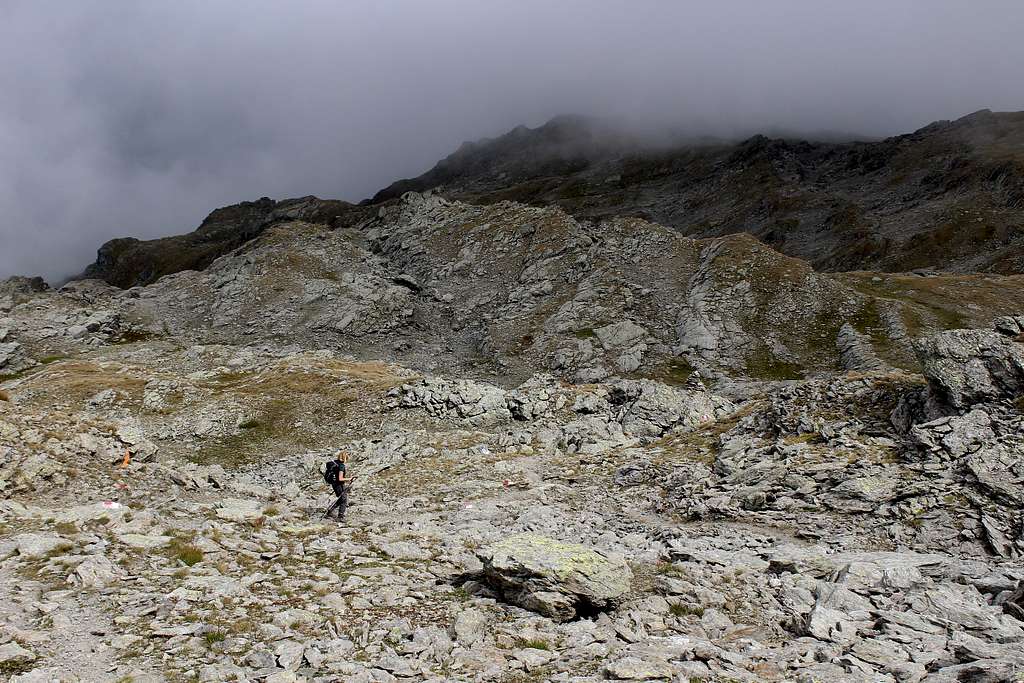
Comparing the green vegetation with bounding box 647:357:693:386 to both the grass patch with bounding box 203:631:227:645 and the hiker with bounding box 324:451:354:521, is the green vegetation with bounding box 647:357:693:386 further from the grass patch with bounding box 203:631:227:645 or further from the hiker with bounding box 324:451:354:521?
the grass patch with bounding box 203:631:227:645

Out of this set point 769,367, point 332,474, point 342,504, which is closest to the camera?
point 342,504

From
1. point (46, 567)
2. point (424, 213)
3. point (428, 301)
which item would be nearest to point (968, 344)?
point (46, 567)

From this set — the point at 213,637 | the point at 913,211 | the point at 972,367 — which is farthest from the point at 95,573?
the point at 913,211

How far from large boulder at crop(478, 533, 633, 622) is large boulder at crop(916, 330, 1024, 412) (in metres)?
16.9

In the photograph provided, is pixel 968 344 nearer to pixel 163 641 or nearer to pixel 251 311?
pixel 163 641

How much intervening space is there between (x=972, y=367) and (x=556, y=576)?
19.8 meters

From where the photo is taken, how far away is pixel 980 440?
59.8 feet

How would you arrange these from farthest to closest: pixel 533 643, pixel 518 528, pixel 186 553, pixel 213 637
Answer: pixel 518 528 < pixel 186 553 < pixel 533 643 < pixel 213 637

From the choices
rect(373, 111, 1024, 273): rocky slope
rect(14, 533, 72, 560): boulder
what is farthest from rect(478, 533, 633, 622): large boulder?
rect(373, 111, 1024, 273): rocky slope

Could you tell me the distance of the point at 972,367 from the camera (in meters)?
20.9

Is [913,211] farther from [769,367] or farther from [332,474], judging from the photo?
[332,474]

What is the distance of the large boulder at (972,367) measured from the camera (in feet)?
66.0

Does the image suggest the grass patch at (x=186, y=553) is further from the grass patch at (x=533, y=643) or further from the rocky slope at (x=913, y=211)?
the rocky slope at (x=913, y=211)

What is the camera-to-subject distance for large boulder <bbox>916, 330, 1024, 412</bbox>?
20125mm
